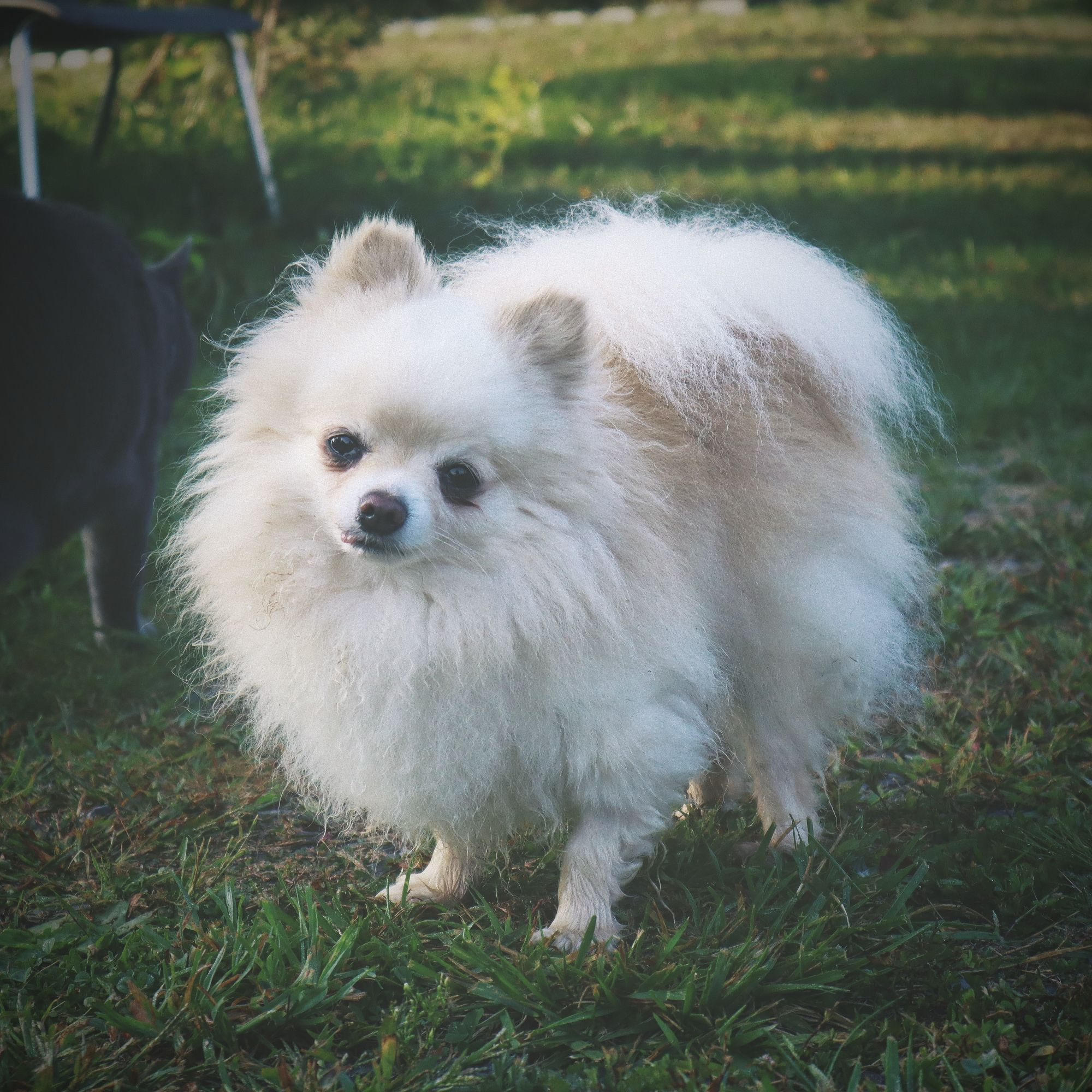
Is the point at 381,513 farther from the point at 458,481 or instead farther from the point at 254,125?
the point at 254,125

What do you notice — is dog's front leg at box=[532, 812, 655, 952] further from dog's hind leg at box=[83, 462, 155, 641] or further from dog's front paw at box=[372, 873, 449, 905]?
dog's hind leg at box=[83, 462, 155, 641]

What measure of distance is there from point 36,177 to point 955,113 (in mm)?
8400

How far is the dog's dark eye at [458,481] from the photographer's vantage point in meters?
1.94

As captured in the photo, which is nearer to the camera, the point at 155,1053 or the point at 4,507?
the point at 155,1053

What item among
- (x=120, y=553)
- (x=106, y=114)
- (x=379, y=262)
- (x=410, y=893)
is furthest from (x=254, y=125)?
(x=410, y=893)

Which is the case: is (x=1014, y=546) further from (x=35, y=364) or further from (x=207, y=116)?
(x=207, y=116)

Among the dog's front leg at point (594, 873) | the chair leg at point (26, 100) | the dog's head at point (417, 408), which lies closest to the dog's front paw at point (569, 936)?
the dog's front leg at point (594, 873)

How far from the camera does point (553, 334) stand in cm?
199

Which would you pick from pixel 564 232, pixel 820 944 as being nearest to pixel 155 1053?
pixel 820 944

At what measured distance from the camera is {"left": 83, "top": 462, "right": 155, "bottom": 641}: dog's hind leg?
3201mm

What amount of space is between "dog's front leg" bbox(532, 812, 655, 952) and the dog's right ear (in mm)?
1141

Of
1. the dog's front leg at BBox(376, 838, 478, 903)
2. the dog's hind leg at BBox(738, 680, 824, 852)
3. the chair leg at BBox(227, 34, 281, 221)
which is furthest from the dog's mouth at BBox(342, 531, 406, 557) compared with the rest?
the chair leg at BBox(227, 34, 281, 221)

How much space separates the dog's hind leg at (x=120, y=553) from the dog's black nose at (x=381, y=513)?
1616 mm

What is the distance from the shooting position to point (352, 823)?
101 inches
